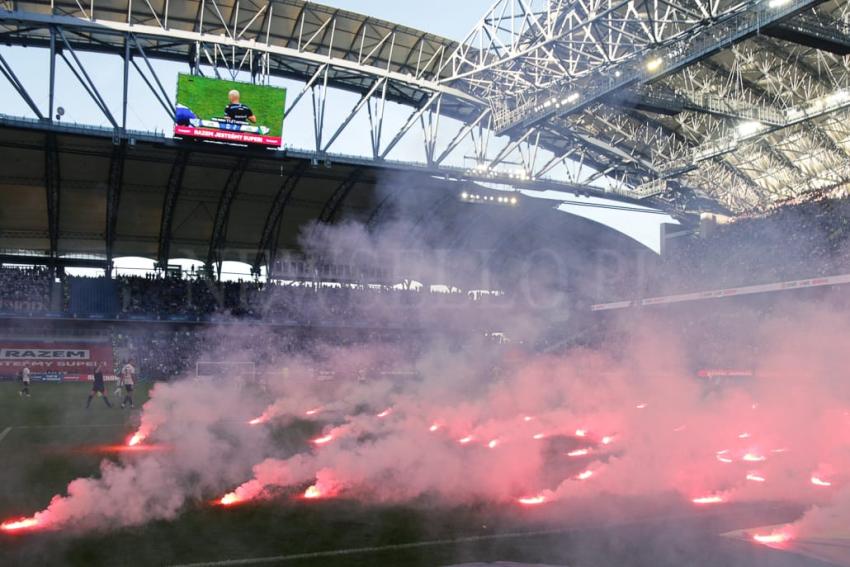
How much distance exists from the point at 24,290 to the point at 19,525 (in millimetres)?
33761

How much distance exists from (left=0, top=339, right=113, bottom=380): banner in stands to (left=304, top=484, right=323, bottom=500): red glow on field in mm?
29406

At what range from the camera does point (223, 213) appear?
41.0 m

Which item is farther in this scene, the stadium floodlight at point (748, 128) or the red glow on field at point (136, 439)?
the stadium floodlight at point (748, 128)

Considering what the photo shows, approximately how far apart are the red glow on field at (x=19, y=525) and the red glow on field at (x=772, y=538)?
9.84 m

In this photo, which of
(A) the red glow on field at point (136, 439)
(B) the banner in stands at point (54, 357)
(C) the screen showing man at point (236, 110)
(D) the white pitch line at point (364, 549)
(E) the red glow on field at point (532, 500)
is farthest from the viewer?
(B) the banner in stands at point (54, 357)

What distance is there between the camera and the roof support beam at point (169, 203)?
36625 mm

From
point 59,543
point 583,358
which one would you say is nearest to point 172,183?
point 583,358

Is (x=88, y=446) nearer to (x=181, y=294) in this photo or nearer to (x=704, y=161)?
(x=181, y=294)

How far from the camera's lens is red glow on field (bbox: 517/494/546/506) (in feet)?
38.6

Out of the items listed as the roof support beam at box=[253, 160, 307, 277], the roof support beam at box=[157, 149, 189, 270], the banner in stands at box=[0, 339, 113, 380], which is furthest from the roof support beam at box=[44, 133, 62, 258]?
the roof support beam at box=[253, 160, 307, 277]

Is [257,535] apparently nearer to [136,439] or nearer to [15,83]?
[136,439]

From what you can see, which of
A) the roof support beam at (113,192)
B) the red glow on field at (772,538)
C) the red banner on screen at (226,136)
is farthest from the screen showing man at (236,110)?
the red glow on field at (772,538)

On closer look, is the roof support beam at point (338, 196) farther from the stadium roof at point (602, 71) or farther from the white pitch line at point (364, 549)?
the white pitch line at point (364, 549)

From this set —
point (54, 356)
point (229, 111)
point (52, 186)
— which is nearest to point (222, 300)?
point (54, 356)
